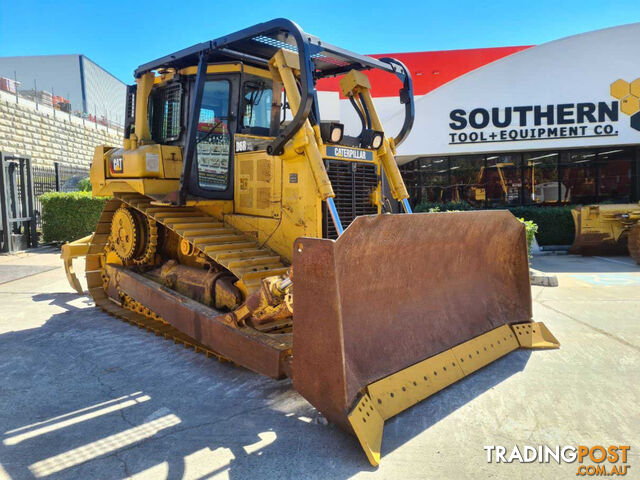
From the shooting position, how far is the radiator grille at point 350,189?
4.38 metres

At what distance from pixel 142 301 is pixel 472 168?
12.9 meters

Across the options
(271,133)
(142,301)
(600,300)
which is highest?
(271,133)

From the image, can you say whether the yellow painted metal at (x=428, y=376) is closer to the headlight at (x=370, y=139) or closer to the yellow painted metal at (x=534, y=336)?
the yellow painted metal at (x=534, y=336)

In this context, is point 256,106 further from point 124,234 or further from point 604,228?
point 604,228

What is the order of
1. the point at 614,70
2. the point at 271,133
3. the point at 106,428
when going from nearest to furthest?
the point at 106,428, the point at 271,133, the point at 614,70

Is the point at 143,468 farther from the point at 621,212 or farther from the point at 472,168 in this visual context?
the point at 472,168

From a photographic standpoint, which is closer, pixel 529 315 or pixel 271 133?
pixel 529 315

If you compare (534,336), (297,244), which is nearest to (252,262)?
(297,244)

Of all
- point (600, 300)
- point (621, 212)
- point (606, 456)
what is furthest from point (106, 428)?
point (621, 212)

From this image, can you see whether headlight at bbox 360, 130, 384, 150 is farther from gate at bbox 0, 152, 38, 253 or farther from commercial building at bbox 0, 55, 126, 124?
commercial building at bbox 0, 55, 126, 124

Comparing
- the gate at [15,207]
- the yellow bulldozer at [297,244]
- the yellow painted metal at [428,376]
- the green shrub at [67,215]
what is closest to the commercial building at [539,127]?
the green shrub at [67,215]

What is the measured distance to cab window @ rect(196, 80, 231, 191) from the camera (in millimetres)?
5125

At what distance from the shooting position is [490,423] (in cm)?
320

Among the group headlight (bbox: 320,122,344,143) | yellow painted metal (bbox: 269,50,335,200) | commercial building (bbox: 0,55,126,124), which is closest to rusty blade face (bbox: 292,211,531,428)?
yellow painted metal (bbox: 269,50,335,200)
